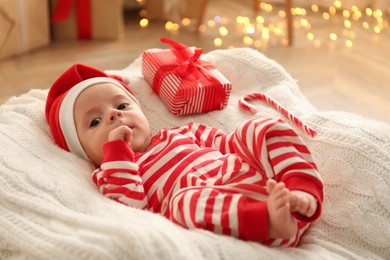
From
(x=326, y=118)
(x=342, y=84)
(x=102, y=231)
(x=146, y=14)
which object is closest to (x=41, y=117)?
(x=102, y=231)

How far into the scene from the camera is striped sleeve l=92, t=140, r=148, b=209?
50.7 inches

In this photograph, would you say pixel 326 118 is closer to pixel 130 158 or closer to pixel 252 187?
pixel 252 187

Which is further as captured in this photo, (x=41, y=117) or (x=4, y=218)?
(x=41, y=117)

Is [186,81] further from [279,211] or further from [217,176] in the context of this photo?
[279,211]

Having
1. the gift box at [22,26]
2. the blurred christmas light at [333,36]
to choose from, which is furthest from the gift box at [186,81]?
the blurred christmas light at [333,36]

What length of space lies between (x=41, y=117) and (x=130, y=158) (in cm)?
35

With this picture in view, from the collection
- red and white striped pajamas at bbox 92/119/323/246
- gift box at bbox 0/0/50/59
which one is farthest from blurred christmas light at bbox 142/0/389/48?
red and white striped pajamas at bbox 92/119/323/246

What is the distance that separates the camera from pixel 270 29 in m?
3.04

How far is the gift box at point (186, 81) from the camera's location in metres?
1.60

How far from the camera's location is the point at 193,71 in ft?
5.50

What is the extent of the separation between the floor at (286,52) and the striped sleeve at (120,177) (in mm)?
1134

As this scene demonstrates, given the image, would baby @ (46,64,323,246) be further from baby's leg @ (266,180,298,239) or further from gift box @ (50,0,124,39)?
gift box @ (50,0,124,39)

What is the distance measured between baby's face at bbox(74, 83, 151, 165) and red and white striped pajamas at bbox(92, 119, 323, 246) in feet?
0.15

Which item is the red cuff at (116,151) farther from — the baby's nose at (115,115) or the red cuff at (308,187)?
the red cuff at (308,187)
